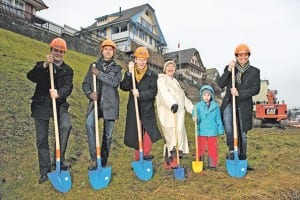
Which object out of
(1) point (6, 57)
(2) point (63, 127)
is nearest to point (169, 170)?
(2) point (63, 127)

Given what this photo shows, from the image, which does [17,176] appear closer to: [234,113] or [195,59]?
[234,113]

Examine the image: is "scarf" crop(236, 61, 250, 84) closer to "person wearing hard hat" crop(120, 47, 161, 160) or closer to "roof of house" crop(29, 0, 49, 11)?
"person wearing hard hat" crop(120, 47, 161, 160)

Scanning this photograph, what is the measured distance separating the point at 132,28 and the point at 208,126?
31891 millimetres

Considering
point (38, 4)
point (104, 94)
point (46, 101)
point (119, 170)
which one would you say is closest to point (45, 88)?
point (46, 101)

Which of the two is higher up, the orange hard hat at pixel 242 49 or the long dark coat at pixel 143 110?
the orange hard hat at pixel 242 49

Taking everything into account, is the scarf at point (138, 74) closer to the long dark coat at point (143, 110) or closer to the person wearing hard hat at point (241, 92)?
the long dark coat at point (143, 110)

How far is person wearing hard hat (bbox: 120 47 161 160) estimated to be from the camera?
4.86 m

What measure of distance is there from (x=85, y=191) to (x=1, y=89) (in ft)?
16.6

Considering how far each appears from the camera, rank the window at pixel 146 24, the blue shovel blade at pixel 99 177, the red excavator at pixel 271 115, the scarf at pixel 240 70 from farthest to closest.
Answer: the window at pixel 146 24 → the red excavator at pixel 271 115 → the scarf at pixel 240 70 → the blue shovel blade at pixel 99 177

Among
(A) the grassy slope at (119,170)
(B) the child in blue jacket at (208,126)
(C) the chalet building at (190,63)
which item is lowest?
(A) the grassy slope at (119,170)

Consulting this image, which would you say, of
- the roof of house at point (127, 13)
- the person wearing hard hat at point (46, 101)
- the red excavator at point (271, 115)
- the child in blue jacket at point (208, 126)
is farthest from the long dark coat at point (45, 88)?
the roof of house at point (127, 13)

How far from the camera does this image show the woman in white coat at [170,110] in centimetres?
484

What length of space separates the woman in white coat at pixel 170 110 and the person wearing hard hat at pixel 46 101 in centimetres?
143

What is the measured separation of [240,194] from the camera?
398 centimetres
